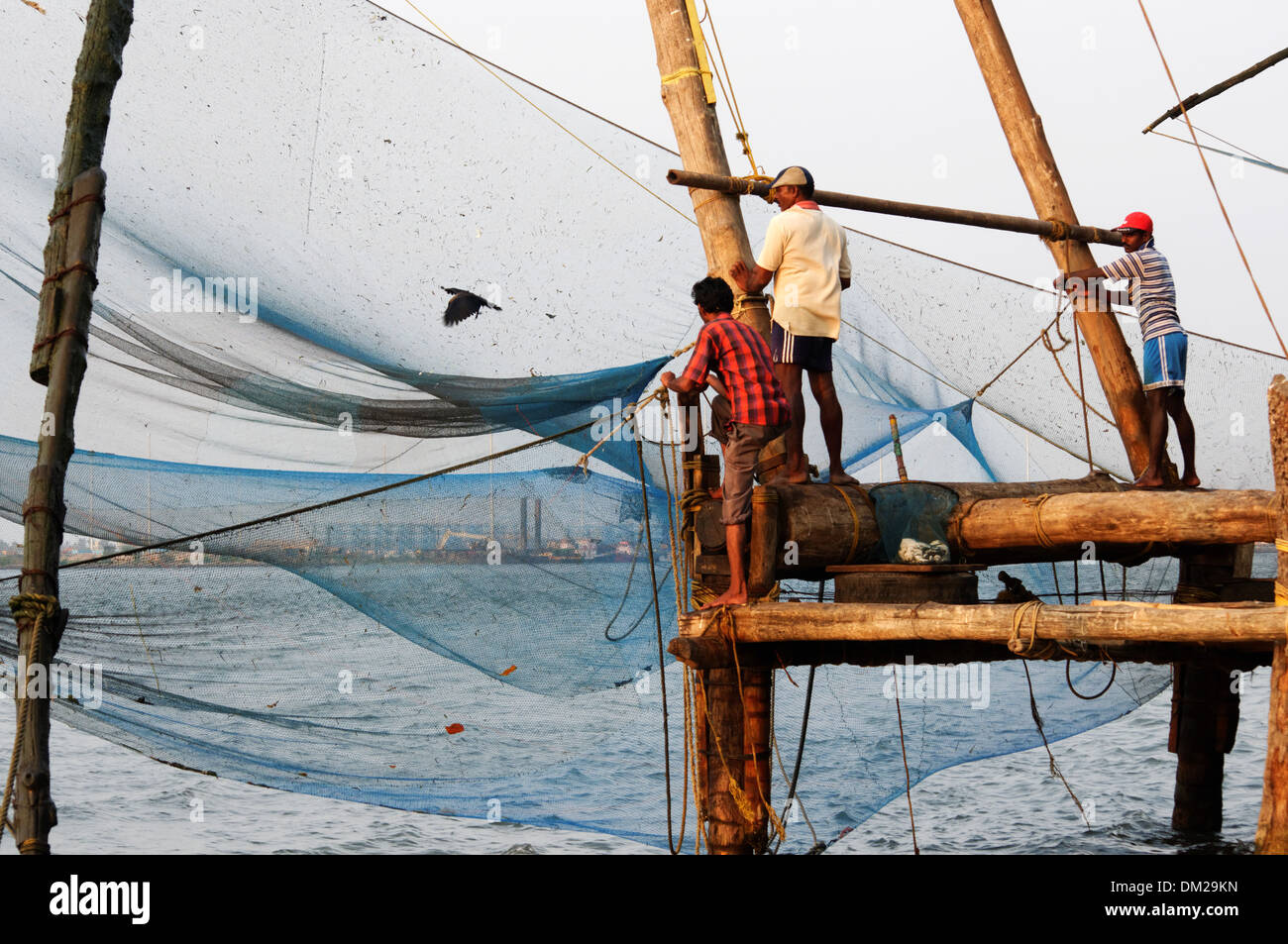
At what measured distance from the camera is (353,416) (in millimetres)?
5711

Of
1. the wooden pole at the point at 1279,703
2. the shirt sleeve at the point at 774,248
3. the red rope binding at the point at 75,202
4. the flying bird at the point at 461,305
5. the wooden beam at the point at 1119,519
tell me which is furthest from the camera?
the flying bird at the point at 461,305

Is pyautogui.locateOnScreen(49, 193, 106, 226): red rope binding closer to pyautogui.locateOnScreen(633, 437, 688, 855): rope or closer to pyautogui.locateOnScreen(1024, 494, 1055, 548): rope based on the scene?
pyautogui.locateOnScreen(633, 437, 688, 855): rope

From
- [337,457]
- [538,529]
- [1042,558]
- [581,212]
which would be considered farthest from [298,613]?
[1042,558]

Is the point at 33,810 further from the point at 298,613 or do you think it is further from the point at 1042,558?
the point at 1042,558

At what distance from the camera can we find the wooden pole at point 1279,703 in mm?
3914

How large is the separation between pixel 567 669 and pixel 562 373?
1.53 meters

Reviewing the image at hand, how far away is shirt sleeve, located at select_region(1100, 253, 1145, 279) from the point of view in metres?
6.57

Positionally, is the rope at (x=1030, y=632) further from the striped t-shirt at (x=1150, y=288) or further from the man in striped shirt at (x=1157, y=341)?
the striped t-shirt at (x=1150, y=288)

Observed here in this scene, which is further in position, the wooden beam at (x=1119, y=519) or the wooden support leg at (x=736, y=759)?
the wooden support leg at (x=736, y=759)

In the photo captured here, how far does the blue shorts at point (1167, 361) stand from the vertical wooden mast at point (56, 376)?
16.9 feet

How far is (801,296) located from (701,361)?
93 cm

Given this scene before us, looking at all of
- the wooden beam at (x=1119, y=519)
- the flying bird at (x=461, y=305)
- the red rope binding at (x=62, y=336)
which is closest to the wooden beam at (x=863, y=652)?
the wooden beam at (x=1119, y=519)

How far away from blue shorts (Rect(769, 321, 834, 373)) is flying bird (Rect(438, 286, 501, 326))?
1.48 meters

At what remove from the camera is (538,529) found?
6062 mm
